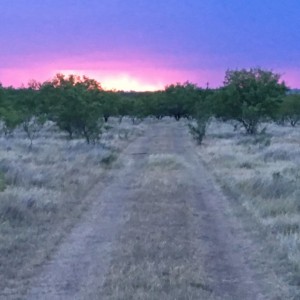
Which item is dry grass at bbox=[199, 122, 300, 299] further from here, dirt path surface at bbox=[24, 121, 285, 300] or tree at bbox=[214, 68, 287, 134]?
tree at bbox=[214, 68, 287, 134]

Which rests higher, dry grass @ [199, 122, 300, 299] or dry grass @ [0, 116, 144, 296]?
dry grass @ [199, 122, 300, 299]

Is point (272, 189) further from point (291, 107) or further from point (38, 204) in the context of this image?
point (291, 107)

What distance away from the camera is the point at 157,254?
11.1 metres

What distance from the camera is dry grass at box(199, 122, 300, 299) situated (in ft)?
37.1

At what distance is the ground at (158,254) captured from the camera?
9.01 metres

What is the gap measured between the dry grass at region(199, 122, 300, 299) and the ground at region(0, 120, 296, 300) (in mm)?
347

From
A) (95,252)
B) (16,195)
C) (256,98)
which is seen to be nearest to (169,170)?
(16,195)

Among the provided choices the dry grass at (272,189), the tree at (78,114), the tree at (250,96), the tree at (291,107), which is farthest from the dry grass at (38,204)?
the tree at (291,107)

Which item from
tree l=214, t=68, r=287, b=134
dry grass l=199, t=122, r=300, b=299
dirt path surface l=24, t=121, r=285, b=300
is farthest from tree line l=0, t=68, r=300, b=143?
dirt path surface l=24, t=121, r=285, b=300

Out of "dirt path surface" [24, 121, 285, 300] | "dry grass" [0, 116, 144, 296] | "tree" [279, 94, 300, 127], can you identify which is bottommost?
"dry grass" [0, 116, 144, 296]

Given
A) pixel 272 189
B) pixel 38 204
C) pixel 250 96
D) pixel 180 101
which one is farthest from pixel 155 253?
pixel 180 101

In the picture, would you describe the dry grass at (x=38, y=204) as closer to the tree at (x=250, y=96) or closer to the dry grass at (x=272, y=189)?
the dry grass at (x=272, y=189)

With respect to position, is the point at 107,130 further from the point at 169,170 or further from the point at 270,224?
the point at 270,224

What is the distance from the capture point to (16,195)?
16.1 m
